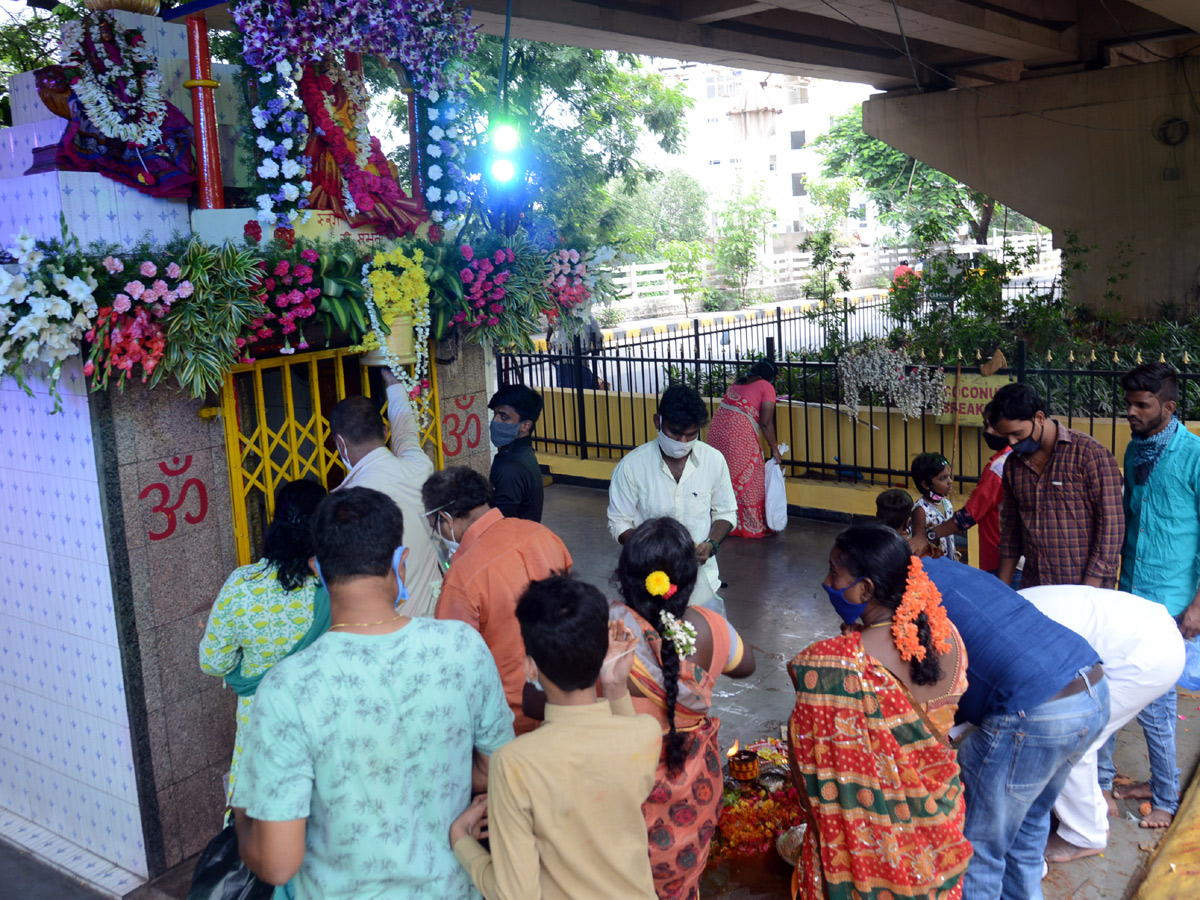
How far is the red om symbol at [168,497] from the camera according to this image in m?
4.02

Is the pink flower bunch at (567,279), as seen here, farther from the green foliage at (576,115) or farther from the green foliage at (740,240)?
the green foliage at (740,240)

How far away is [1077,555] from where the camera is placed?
445 cm

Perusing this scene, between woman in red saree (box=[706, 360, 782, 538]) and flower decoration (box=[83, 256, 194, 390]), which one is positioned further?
woman in red saree (box=[706, 360, 782, 538])

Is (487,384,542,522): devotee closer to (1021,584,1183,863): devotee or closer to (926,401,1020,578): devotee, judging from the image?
(926,401,1020,578): devotee

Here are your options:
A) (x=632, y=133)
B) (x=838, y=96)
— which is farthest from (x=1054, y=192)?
(x=838, y=96)

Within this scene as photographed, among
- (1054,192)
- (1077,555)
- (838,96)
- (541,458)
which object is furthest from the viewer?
(838,96)

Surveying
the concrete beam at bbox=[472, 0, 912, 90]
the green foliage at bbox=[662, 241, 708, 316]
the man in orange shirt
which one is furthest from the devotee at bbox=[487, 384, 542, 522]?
the green foliage at bbox=[662, 241, 708, 316]

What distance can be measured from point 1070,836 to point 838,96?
199ft

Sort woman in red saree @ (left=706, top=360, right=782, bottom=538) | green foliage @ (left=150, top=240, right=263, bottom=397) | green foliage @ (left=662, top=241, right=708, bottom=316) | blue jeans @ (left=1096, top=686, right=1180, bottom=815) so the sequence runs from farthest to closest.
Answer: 1. green foliage @ (left=662, top=241, right=708, bottom=316)
2. woman in red saree @ (left=706, top=360, right=782, bottom=538)
3. blue jeans @ (left=1096, top=686, right=1180, bottom=815)
4. green foliage @ (left=150, top=240, right=263, bottom=397)

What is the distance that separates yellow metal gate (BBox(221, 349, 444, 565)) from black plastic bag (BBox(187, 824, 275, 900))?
152 cm

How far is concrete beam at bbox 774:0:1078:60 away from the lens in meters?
10.7

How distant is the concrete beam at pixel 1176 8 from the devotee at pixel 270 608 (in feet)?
30.6

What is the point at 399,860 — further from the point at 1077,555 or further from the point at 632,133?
the point at 632,133

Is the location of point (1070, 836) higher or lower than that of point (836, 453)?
lower
